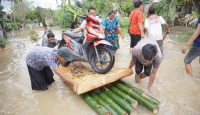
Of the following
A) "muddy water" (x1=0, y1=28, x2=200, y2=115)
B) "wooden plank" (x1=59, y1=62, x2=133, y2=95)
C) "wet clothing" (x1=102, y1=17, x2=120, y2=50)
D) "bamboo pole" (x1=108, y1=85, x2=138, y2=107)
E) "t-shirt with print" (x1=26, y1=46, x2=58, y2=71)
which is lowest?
"muddy water" (x1=0, y1=28, x2=200, y2=115)

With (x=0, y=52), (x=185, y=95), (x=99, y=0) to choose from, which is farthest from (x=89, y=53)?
(x=99, y=0)

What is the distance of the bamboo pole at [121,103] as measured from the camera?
6.65 ft

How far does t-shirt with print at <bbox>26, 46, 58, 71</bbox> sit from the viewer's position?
7.60ft

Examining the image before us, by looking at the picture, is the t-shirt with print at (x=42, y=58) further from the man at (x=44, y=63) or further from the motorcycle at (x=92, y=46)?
the motorcycle at (x=92, y=46)

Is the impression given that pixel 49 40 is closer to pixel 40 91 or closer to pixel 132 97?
pixel 40 91

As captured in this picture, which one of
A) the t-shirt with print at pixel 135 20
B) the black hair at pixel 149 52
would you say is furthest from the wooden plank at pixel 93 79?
the t-shirt with print at pixel 135 20

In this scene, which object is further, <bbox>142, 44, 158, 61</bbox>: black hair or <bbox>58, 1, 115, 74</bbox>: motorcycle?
<bbox>58, 1, 115, 74</bbox>: motorcycle

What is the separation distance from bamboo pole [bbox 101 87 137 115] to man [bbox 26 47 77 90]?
0.63 m

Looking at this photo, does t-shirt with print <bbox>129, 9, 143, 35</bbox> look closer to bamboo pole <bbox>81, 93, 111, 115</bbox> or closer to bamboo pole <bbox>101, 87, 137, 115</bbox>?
bamboo pole <bbox>101, 87, 137, 115</bbox>

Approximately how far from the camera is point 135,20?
12.8 ft

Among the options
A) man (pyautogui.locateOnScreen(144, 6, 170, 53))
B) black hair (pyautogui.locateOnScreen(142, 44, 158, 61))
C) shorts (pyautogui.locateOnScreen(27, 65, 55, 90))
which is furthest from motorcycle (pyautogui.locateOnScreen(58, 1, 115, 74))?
man (pyautogui.locateOnScreen(144, 6, 170, 53))

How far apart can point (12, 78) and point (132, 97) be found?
133 inches

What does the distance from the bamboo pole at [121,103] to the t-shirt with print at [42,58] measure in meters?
1.03

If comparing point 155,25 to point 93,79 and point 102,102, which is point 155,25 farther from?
point 102,102
